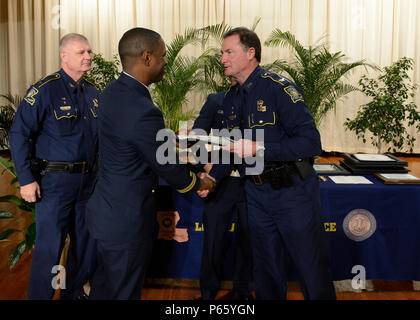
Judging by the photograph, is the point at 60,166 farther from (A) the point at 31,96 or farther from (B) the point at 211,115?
(B) the point at 211,115

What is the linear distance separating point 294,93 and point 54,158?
4.26 ft

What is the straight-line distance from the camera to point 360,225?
2400mm

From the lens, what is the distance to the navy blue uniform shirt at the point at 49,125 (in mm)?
2143

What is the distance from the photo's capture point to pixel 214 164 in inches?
89.5

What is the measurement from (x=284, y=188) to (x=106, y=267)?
2.77ft

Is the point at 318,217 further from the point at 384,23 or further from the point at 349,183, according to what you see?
the point at 384,23

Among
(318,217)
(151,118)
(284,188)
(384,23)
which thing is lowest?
(318,217)

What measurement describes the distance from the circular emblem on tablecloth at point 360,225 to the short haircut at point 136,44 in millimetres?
1507

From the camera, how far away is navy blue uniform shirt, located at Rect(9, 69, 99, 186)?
2143 mm

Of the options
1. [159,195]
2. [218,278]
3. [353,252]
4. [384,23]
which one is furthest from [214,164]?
[384,23]

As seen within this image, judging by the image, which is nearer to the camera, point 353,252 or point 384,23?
point 353,252

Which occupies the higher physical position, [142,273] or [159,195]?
[159,195]

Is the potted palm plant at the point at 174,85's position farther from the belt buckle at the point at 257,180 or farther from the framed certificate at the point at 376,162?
the belt buckle at the point at 257,180

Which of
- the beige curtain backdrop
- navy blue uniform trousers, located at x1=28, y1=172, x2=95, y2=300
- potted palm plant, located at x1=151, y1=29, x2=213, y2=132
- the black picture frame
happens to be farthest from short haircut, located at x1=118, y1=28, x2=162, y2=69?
the beige curtain backdrop
